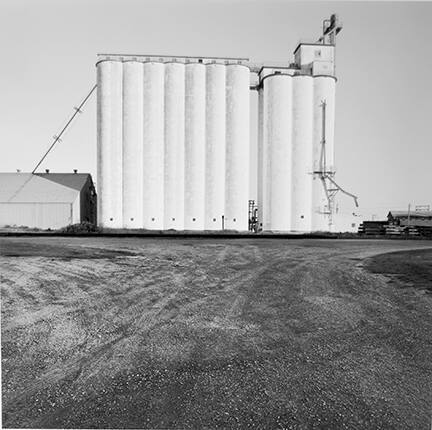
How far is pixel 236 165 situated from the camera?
18.5 metres

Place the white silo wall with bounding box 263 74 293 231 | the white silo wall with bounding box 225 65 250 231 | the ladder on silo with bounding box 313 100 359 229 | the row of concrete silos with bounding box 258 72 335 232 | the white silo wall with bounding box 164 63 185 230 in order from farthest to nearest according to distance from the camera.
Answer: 1. the white silo wall with bounding box 225 65 250 231
2. the white silo wall with bounding box 263 74 293 231
3. the row of concrete silos with bounding box 258 72 335 232
4. the white silo wall with bounding box 164 63 185 230
5. the ladder on silo with bounding box 313 100 359 229

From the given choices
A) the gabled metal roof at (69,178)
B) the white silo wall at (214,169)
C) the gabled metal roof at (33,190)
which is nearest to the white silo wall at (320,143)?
the white silo wall at (214,169)

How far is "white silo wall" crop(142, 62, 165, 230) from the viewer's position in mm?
16406

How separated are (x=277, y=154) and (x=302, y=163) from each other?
1333mm

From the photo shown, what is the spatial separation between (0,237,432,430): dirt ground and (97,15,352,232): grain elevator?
33.8 feet

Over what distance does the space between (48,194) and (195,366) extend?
17921 mm

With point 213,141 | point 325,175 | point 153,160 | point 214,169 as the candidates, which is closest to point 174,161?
point 153,160

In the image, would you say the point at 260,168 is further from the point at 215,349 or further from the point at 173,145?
the point at 215,349

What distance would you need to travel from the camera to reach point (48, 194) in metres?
18.8

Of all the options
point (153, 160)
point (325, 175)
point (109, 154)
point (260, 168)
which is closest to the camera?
point (109, 154)

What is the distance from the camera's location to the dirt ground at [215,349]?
264 centimetres

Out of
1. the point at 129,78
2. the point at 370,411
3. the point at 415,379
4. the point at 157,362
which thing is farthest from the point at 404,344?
the point at 129,78

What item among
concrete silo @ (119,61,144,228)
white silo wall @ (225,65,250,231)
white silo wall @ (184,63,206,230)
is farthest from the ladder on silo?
concrete silo @ (119,61,144,228)

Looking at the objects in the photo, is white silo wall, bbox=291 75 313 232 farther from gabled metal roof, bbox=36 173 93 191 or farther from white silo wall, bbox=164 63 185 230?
gabled metal roof, bbox=36 173 93 191
